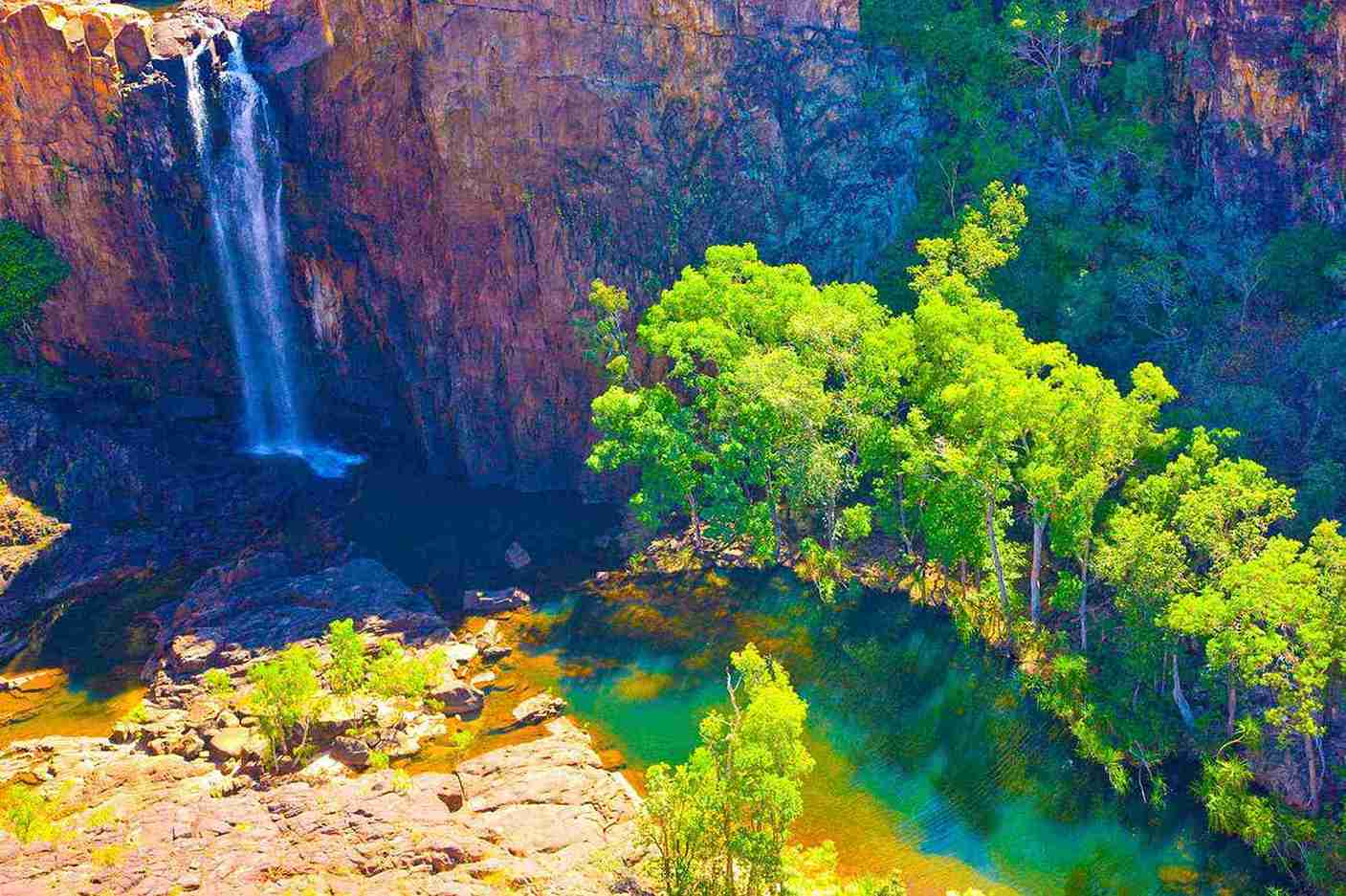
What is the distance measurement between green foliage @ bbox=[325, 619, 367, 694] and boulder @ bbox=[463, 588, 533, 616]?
21.9 feet

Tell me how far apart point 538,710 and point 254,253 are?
26228 millimetres

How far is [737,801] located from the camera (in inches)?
1064

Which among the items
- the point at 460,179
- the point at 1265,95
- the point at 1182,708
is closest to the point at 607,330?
the point at 460,179

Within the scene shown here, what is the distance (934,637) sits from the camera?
40.7 m

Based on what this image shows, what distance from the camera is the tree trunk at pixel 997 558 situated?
37.2 metres

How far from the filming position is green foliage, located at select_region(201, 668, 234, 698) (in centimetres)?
3841

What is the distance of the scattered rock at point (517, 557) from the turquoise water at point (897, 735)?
2.97 meters

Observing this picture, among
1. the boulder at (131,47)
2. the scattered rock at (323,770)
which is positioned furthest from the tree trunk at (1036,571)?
the boulder at (131,47)

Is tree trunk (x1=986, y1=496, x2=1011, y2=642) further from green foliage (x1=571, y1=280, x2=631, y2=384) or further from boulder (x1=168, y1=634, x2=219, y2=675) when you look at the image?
boulder (x1=168, y1=634, x2=219, y2=675)

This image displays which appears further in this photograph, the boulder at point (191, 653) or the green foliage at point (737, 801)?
the boulder at point (191, 653)

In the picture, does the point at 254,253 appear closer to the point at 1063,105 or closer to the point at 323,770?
the point at 323,770

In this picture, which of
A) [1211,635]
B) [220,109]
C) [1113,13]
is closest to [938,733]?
[1211,635]

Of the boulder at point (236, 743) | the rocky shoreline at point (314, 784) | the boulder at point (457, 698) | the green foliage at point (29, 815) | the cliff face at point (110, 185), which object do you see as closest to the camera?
the rocky shoreline at point (314, 784)

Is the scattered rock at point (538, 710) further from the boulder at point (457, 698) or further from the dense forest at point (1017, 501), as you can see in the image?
the dense forest at point (1017, 501)
